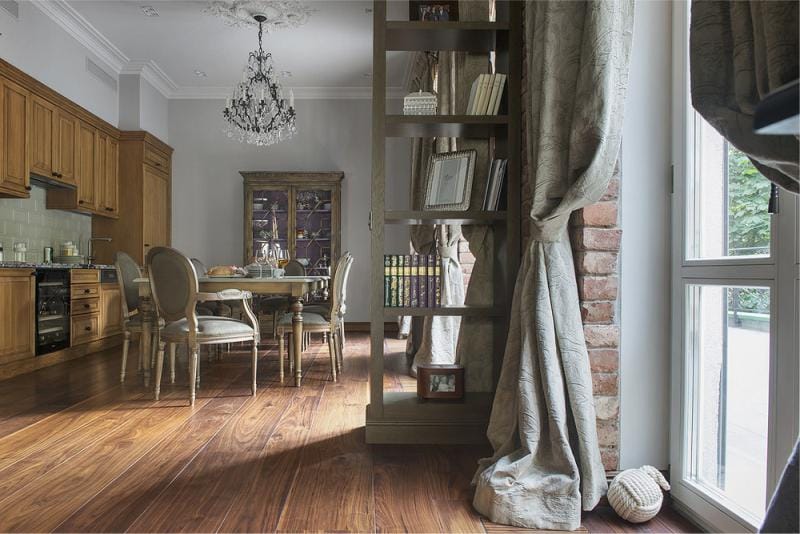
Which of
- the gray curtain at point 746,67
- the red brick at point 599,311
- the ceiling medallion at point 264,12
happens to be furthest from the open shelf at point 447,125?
the ceiling medallion at point 264,12

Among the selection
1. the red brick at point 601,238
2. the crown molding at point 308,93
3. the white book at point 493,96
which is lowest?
the red brick at point 601,238

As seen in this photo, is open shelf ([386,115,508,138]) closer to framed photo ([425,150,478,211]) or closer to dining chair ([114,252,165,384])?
framed photo ([425,150,478,211])

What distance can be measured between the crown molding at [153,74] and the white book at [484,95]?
Result: 5386mm

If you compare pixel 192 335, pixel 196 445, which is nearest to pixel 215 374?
pixel 192 335

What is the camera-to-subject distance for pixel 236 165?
7352 millimetres

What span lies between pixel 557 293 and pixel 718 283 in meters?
0.47

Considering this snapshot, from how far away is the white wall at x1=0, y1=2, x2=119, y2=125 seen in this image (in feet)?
14.6

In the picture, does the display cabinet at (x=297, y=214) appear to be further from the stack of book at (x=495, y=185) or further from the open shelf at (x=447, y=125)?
the stack of book at (x=495, y=185)

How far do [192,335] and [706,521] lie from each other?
108 inches

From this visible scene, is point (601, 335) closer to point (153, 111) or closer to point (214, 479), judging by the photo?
point (214, 479)

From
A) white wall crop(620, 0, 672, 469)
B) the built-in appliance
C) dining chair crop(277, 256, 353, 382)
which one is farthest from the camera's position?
the built-in appliance

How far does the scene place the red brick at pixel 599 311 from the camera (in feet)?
6.05

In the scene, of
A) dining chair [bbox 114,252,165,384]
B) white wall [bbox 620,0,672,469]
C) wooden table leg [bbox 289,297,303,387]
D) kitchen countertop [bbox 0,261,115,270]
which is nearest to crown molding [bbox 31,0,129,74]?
kitchen countertop [bbox 0,261,115,270]

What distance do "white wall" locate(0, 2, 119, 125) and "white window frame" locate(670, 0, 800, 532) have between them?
16.4 feet
